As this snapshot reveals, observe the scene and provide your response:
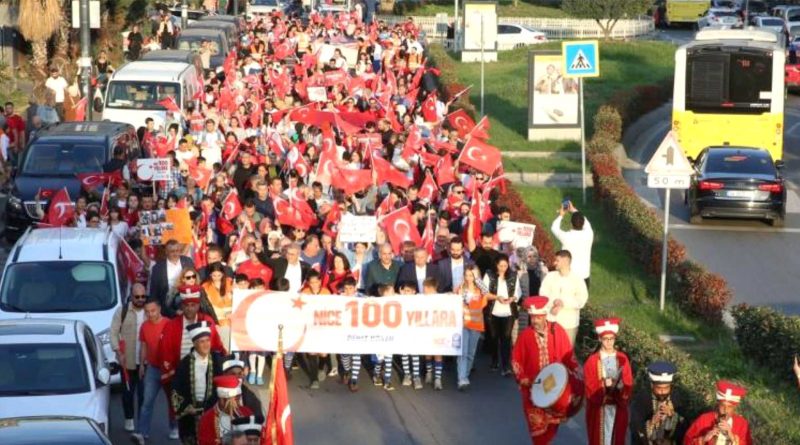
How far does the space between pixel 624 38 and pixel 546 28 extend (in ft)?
12.6

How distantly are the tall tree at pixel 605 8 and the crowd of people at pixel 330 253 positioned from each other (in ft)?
88.0

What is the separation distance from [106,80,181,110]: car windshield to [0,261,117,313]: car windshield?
1429cm

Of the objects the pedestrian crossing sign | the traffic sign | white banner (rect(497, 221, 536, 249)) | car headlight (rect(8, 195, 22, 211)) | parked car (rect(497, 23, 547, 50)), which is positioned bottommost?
car headlight (rect(8, 195, 22, 211))

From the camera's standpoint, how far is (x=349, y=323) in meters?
17.4

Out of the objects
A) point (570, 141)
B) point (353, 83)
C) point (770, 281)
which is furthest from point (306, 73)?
point (770, 281)

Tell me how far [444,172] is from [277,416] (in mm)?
12574

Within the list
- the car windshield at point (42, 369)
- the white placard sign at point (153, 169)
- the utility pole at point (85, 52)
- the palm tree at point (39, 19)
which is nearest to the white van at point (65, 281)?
the car windshield at point (42, 369)

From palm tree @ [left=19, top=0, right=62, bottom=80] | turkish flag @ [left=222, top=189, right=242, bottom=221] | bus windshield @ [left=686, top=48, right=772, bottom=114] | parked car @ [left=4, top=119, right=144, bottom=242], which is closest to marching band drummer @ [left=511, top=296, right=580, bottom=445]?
turkish flag @ [left=222, top=189, right=242, bottom=221]

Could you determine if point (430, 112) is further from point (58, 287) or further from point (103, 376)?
point (103, 376)

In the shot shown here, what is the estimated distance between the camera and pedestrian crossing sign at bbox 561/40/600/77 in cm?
2769

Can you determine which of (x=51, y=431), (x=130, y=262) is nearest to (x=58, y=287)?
(x=130, y=262)

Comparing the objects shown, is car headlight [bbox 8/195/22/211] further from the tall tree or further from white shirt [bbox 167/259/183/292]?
the tall tree

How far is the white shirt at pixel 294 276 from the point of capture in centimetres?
1823

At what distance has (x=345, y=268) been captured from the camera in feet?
59.3
